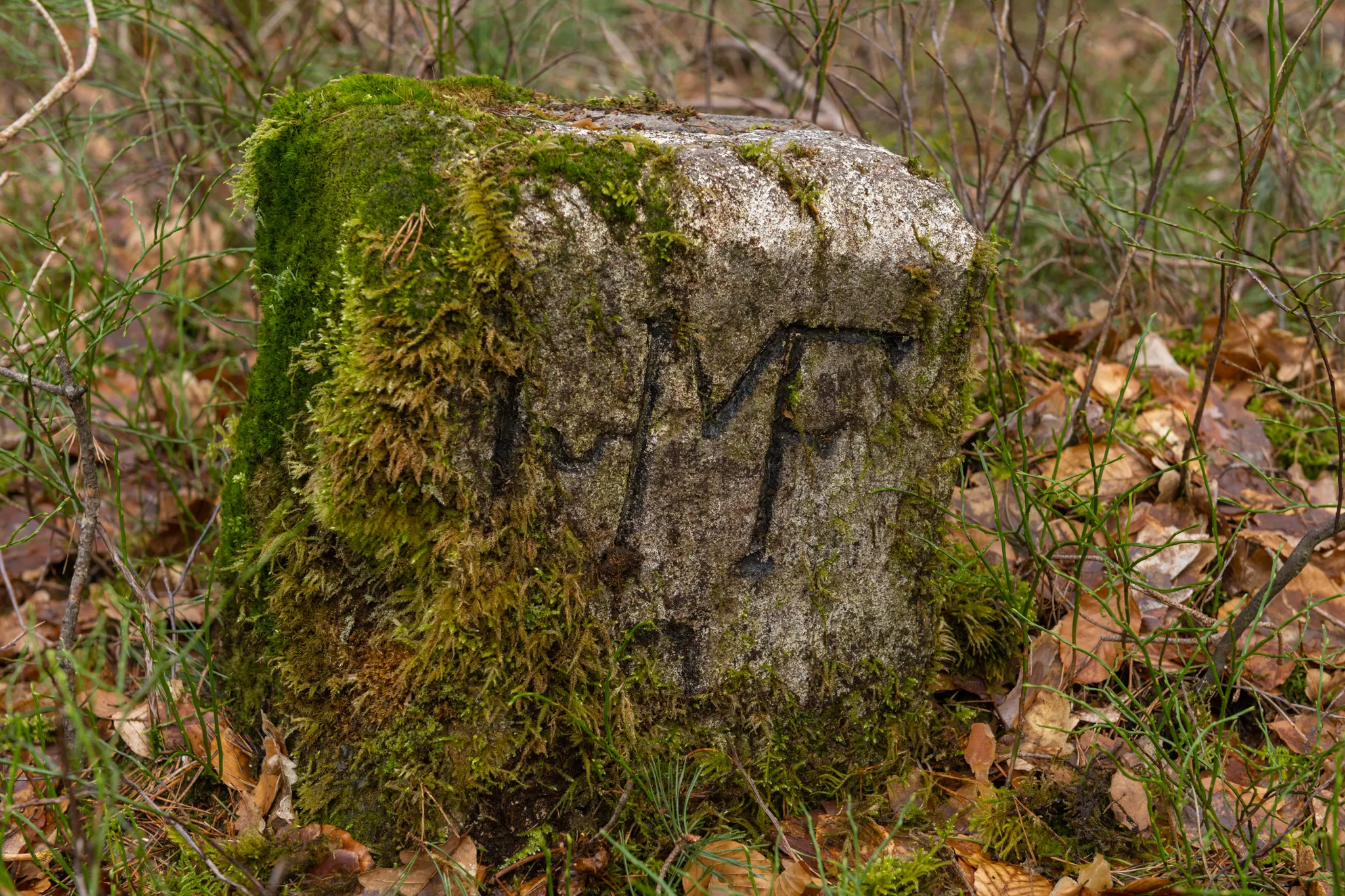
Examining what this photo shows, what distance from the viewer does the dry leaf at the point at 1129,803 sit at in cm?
195

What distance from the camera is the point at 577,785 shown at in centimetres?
192

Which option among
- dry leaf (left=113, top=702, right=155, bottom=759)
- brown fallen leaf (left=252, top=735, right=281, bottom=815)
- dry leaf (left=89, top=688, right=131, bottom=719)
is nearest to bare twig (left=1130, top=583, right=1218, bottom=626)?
brown fallen leaf (left=252, top=735, right=281, bottom=815)

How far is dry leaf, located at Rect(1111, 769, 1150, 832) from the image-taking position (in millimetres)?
1946

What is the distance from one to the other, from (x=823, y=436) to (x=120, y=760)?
174cm

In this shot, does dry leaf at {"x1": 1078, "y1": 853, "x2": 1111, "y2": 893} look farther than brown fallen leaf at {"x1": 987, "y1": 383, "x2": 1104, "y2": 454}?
No

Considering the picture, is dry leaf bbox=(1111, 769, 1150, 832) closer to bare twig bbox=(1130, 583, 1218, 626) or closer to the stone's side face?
bare twig bbox=(1130, 583, 1218, 626)

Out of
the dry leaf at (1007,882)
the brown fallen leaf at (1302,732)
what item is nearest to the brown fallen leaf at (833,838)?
the dry leaf at (1007,882)

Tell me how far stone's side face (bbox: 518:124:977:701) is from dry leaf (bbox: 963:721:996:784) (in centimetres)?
34

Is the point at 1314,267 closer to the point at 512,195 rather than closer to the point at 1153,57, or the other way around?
the point at 512,195

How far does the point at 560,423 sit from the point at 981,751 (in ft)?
4.01

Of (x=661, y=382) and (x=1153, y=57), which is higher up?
(x=1153, y=57)

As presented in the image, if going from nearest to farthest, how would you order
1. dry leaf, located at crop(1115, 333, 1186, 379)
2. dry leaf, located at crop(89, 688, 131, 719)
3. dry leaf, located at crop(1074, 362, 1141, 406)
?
dry leaf, located at crop(89, 688, 131, 719) < dry leaf, located at crop(1074, 362, 1141, 406) < dry leaf, located at crop(1115, 333, 1186, 379)

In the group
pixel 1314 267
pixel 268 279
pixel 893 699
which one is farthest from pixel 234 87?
pixel 1314 267

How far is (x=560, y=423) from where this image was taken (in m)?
1.77
